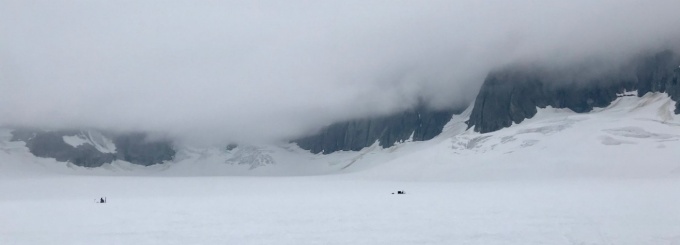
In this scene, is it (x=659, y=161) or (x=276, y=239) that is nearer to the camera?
(x=276, y=239)

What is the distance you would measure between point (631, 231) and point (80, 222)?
35049 millimetres

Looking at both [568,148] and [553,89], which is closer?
[568,148]

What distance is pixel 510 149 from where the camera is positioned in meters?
147

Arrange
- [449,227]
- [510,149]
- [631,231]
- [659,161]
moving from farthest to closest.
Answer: [510,149], [659,161], [449,227], [631,231]

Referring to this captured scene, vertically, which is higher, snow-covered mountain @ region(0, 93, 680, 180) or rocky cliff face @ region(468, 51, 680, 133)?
rocky cliff face @ region(468, 51, 680, 133)

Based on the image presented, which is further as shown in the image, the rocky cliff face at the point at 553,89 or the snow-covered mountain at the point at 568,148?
the rocky cliff face at the point at 553,89

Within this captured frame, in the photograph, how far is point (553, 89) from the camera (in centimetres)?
18662

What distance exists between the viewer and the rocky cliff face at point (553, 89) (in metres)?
174

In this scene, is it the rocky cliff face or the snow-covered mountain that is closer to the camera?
the snow-covered mountain

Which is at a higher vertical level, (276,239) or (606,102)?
(606,102)

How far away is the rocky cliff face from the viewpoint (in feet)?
571

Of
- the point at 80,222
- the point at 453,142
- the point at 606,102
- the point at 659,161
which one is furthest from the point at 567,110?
the point at 80,222

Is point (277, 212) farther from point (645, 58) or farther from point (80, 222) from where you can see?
point (645, 58)

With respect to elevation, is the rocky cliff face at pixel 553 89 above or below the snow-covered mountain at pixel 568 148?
above
